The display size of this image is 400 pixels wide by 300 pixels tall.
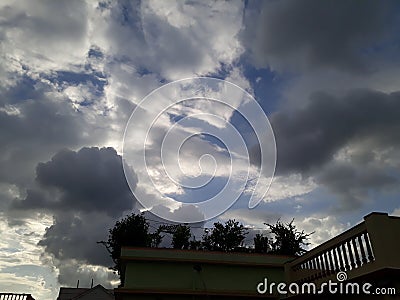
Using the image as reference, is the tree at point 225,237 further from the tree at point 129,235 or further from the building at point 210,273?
the building at point 210,273

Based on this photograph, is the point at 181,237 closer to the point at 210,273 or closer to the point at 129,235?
the point at 129,235

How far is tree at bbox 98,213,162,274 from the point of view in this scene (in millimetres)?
32500

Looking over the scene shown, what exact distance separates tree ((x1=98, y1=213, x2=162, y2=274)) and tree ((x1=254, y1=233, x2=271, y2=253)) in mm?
11719

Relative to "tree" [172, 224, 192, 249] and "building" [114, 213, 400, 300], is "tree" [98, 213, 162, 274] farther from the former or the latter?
"building" [114, 213, 400, 300]

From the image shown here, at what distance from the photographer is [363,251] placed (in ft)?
27.2

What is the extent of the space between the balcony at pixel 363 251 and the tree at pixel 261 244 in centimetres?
2736

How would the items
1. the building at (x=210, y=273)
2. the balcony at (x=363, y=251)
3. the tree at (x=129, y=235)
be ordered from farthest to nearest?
the tree at (x=129, y=235), the building at (x=210, y=273), the balcony at (x=363, y=251)

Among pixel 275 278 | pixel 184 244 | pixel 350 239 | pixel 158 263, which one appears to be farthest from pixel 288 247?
pixel 350 239

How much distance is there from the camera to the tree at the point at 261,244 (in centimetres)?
3710

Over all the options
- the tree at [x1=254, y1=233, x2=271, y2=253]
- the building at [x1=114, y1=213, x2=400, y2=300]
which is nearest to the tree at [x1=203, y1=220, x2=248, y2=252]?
the tree at [x1=254, y1=233, x2=271, y2=253]

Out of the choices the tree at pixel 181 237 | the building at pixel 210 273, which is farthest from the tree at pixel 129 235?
the building at pixel 210 273

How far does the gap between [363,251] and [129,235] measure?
91.7 feet

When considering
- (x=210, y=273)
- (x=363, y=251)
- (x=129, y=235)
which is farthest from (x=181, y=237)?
(x=363, y=251)

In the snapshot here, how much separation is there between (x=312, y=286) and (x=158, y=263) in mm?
6767
